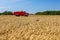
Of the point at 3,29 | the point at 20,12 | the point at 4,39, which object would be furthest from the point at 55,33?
the point at 20,12

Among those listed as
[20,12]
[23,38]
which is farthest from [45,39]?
[20,12]

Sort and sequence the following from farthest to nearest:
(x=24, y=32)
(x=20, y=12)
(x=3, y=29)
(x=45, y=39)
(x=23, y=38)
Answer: (x=20, y=12) → (x=3, y=29) → (x=24, y=32) → (x=23, y=38) → (x=45, y=39)

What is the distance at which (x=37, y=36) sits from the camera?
8398 mm

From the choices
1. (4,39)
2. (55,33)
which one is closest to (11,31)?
(4,39)

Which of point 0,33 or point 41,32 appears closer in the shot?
point 41,32

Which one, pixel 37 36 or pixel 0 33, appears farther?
pixel 0 33

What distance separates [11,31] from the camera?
32.3 feet

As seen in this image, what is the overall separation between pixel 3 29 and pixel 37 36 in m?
2.63

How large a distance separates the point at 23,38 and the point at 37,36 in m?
0.68

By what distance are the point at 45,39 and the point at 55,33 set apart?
1.04 metres

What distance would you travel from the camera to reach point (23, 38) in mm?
8492

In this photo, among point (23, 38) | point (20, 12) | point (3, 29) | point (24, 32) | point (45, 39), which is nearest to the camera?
point (45, 39)

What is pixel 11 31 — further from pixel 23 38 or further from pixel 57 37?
pixel 57 37

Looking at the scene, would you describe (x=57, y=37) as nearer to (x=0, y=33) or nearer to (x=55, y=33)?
(x=55, y=33)
